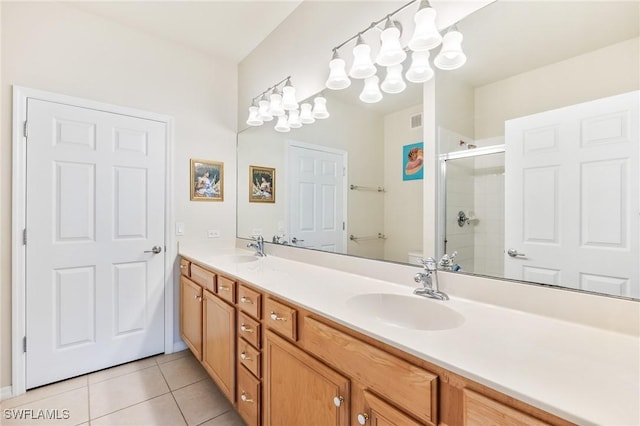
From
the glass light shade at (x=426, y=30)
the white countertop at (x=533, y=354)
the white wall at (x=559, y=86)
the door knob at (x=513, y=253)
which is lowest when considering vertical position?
the white countertop at (x=533, y=354)

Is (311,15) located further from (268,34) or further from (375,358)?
(375,358)

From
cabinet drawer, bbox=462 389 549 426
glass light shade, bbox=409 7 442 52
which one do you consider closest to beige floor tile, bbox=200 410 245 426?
cabinet drawer, bbox=462 389 549 426

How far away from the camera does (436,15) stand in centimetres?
123

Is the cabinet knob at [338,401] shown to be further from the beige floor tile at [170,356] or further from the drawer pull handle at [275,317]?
the beige floor tile at [170,356]

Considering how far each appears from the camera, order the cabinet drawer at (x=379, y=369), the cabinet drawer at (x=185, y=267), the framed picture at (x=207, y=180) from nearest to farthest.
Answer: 1. the cabinet drawer at (x=379, y=369)
2. the cabinet drawer at (x=185, y=267)
3. the framed picture at (x=207, y=180)

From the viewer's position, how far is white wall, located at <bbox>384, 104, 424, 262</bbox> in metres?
1.36

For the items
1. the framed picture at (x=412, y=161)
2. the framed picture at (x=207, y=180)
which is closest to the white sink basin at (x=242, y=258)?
the framed picture at (x=207, y=180)

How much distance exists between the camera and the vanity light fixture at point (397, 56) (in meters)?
1.19

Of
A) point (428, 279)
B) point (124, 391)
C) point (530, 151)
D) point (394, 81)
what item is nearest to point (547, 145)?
point (530, 151)

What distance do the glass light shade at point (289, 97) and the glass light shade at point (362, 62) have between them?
2.16 ft

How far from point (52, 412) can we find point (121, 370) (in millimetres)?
470

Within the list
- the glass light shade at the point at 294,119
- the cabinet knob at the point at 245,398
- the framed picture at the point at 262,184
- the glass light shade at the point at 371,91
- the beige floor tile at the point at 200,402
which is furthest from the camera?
the framed picture at the point at 262,184

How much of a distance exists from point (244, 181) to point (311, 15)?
4.73 ft

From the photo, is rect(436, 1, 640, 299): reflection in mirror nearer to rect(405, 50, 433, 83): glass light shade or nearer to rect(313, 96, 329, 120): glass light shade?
rect(405, 50, 433, 83): glass light shade
